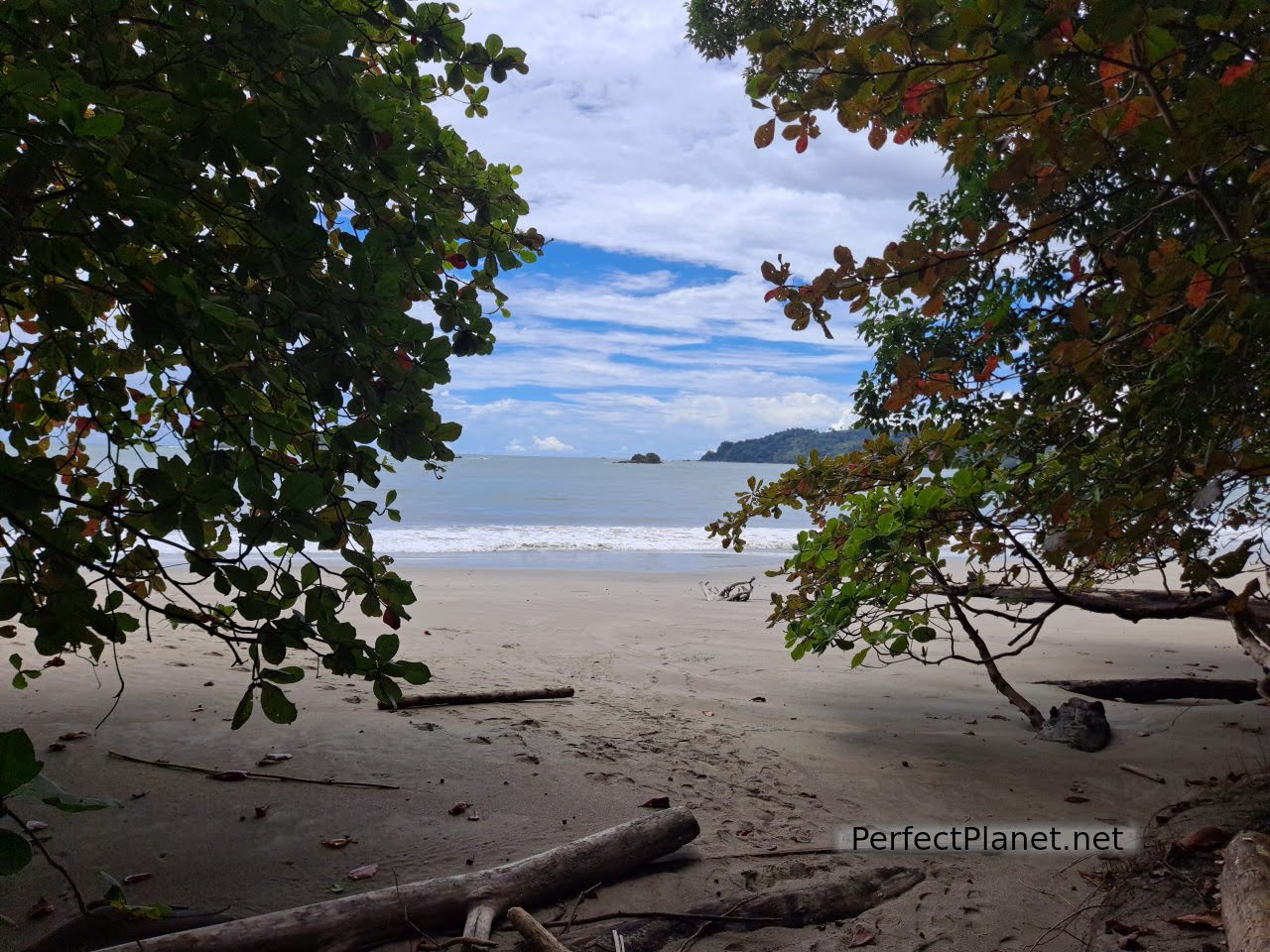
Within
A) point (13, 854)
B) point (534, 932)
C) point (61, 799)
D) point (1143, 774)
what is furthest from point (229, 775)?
point (1143, 774)

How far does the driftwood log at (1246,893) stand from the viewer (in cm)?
207

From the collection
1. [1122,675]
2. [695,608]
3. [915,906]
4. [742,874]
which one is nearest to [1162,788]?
[915,906]

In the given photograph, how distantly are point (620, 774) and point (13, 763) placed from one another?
3.33 metres

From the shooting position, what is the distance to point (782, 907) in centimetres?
289

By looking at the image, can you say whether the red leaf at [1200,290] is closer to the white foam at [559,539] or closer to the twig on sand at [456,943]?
the twig on sand at [456,943]

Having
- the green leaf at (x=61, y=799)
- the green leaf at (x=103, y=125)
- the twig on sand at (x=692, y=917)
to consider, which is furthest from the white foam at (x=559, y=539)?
the green leaf at (x=103, y=125)

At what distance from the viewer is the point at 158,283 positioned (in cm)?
162

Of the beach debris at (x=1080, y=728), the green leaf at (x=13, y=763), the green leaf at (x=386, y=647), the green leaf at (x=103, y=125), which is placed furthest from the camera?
the beach debris at (x=1080, y=728)

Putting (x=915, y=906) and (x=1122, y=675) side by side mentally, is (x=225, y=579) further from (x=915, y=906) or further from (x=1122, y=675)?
(x=1122, y=675)

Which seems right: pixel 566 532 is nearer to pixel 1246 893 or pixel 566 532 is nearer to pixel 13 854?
pixel 1246 893

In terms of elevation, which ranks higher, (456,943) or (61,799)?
(61,799)

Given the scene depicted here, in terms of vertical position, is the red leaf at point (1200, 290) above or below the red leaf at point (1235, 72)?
below

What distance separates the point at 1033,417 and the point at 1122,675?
473cm

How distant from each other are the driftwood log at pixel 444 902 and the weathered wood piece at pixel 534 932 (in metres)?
0.09
